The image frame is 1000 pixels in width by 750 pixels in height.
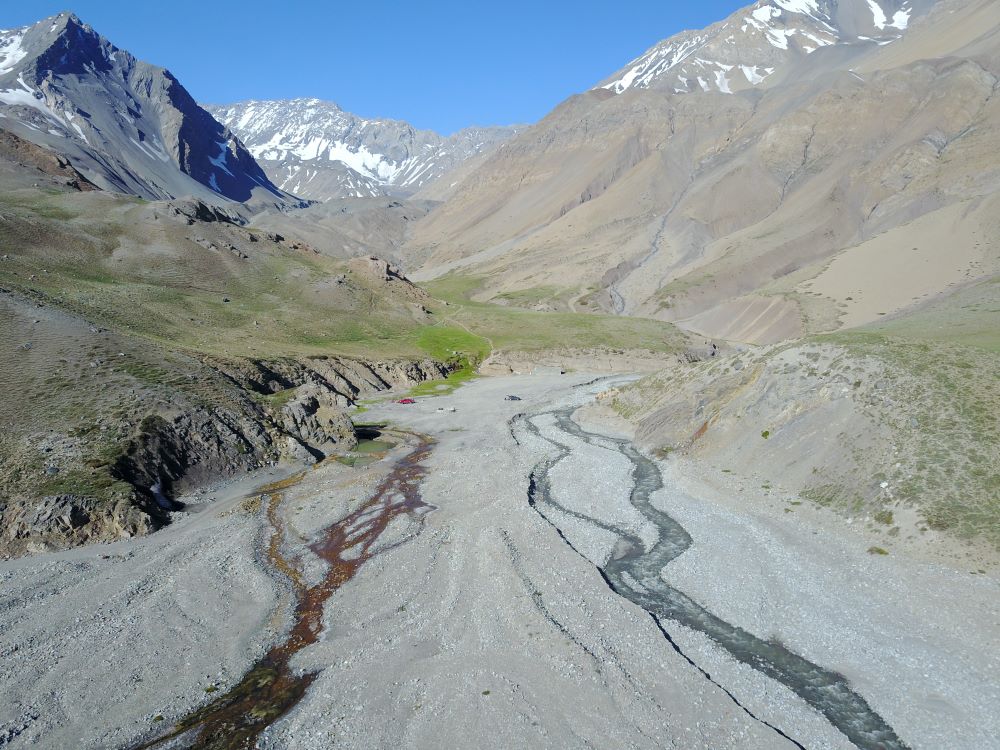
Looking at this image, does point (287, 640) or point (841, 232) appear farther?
point (841, 232)

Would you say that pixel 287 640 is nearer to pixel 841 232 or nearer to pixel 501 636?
pixel 501 636

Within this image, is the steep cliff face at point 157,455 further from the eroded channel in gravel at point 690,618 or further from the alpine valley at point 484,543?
the eroded channel in gravel at point 690,618

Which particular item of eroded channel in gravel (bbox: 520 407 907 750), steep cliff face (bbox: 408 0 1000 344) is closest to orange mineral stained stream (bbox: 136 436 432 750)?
eroded channel in gravel (bbox: 520 407 907 750)

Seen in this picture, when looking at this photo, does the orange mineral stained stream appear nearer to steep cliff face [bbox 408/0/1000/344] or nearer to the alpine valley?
the alpine valley

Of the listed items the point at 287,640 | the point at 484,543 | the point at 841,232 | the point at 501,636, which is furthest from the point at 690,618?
the point at 841,232

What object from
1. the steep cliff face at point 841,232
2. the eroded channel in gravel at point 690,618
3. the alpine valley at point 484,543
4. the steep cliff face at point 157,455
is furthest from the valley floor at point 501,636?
the steep cliff face at point 841,232

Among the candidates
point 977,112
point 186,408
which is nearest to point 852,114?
point 977,112
